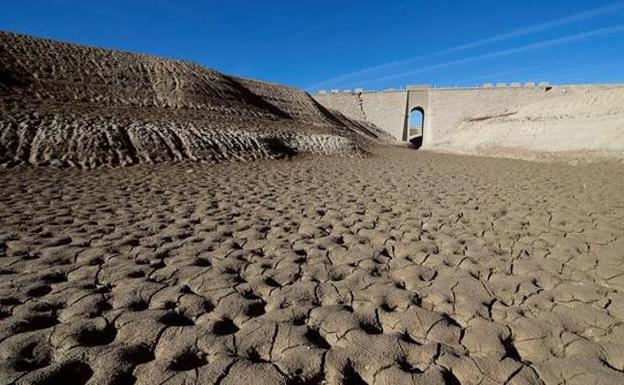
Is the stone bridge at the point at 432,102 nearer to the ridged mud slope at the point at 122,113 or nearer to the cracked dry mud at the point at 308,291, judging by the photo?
the ridged mud slope at the point at 122,113

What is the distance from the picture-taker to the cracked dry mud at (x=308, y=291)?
7.54 ft

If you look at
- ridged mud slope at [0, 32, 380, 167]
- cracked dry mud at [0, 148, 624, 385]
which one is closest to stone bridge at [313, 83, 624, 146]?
ridged mud slope at [0, 32, 380, 167]

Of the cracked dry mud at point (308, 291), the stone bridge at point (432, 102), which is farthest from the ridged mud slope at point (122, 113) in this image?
the stone bridge at point (432, 102)

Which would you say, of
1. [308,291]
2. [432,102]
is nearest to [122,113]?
[308,291]

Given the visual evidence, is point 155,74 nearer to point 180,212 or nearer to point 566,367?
point 180,212

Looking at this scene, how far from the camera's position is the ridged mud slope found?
11.1 m

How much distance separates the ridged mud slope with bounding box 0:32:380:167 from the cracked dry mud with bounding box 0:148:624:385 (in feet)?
17.1

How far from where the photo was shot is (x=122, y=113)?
15281 millimetres

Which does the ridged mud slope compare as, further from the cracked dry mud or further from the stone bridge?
the stone bridge

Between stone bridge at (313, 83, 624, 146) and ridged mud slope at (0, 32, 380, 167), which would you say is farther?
stone bridge at (313, 83, 624, 146)

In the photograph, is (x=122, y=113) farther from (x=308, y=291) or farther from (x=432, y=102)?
(x=432, y=102)

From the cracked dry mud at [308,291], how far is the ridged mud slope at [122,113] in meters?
5.22

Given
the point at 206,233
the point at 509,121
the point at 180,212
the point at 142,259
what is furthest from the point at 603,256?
the point at 509,121

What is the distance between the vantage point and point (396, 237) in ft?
16.0
